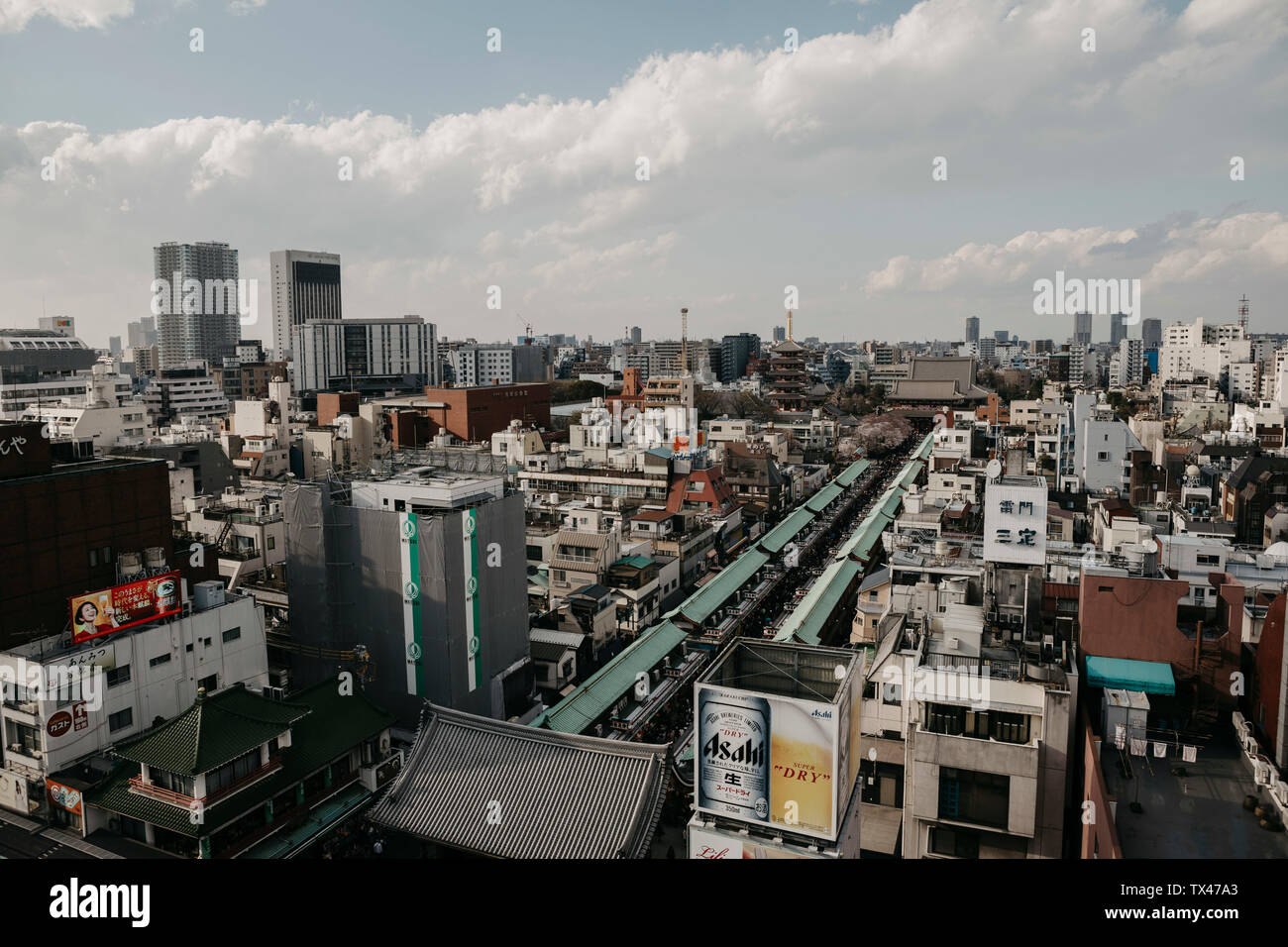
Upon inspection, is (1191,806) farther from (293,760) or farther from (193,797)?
(193,797)

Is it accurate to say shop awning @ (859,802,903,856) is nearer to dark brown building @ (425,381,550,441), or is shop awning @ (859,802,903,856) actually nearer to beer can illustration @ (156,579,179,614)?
beer can illustration @ (156,579,179,614)

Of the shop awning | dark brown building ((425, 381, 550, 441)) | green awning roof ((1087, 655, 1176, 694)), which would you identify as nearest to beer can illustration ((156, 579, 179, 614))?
the shop awning

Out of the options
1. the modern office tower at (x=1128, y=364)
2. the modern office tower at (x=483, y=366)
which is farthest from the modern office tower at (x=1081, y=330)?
the modern office tower at (x=483, y=366)

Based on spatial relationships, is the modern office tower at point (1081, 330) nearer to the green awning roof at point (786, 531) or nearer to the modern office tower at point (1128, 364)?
the modern office tower at point (1128, 364)

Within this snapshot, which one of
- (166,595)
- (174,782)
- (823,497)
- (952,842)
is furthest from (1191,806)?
(823,497)
